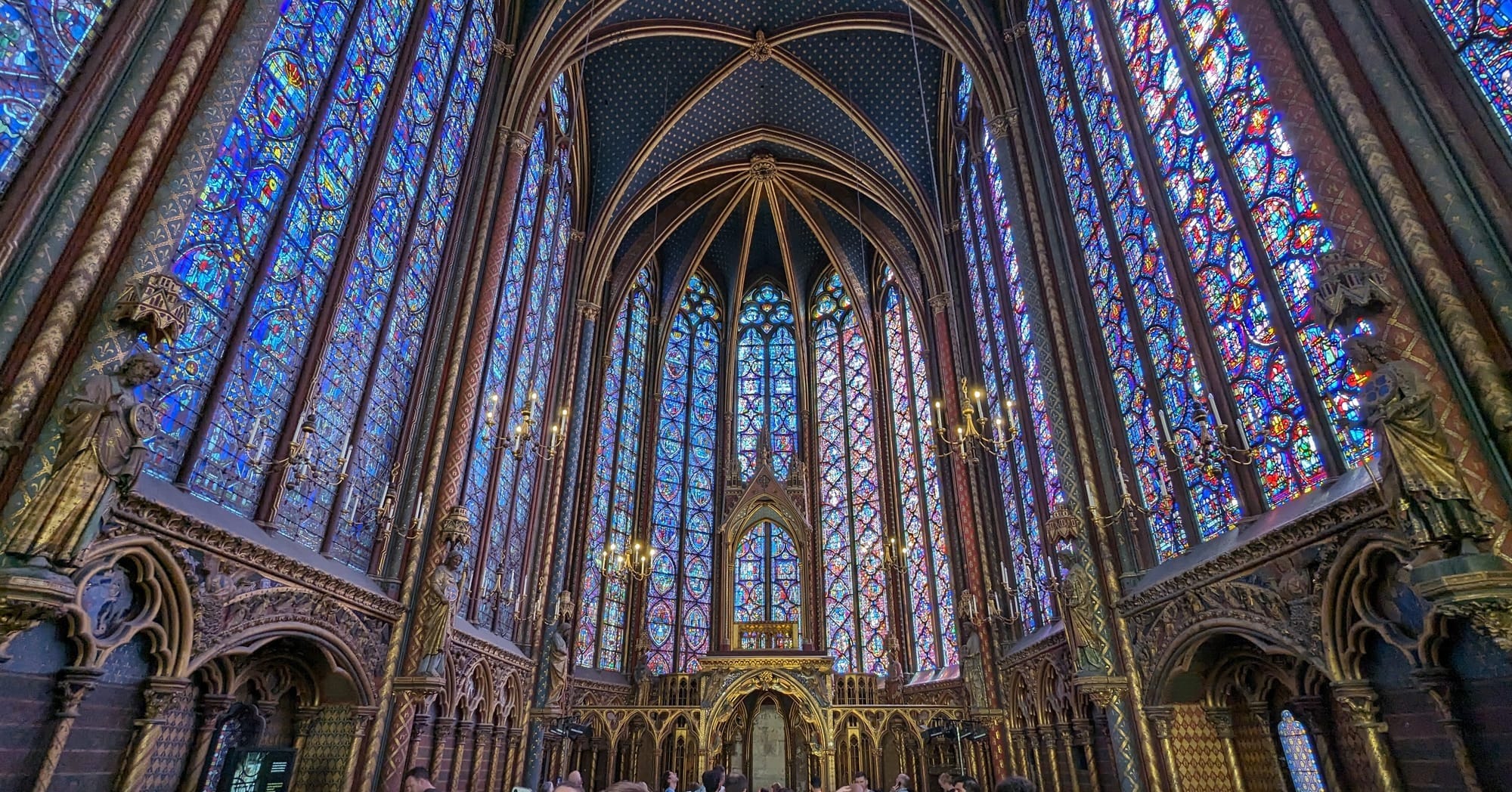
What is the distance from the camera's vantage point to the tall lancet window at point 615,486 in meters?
18.7

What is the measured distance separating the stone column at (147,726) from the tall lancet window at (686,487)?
14.4 metres

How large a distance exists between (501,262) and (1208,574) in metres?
11.3

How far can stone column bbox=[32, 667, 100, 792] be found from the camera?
5293 millimetres

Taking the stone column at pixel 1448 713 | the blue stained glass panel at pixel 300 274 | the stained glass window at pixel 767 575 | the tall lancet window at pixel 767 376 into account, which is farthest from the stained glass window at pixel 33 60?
the tall lancet window at pixel 767 376

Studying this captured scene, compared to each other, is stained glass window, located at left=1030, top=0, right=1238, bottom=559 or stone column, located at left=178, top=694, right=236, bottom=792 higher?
stained glass window, located at left=1030, top=0, right=1238, bottom=559

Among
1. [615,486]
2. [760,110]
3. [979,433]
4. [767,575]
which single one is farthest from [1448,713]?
[760,110]

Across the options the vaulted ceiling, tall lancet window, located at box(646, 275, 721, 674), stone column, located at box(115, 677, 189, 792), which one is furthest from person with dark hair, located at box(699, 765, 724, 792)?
the vaulted ceiling

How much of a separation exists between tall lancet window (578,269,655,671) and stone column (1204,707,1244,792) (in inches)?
467

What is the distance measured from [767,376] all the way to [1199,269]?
17.9m

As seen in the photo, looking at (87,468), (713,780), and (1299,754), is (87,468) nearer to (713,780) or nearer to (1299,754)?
(713,780)

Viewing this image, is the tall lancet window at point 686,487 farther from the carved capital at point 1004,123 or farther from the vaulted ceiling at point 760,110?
the carved capital at point 1004,123

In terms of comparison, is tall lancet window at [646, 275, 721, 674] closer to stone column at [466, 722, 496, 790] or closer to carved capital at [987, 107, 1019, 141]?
stone column at [466, 722, 496, 790]

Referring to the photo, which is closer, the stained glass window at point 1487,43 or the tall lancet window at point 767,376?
the stained glass window at point 1487,43

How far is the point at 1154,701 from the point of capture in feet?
28.0
